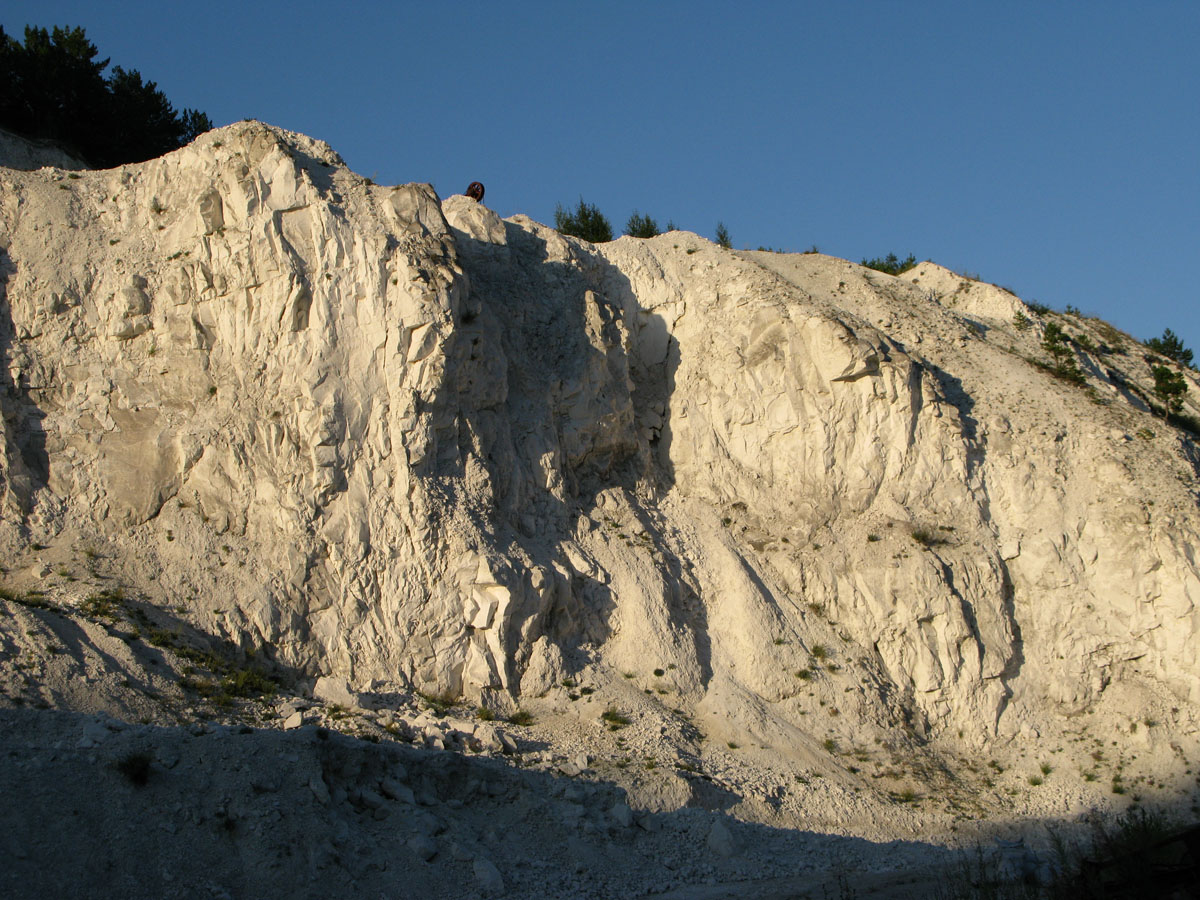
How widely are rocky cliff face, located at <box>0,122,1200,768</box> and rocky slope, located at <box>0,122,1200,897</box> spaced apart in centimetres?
7

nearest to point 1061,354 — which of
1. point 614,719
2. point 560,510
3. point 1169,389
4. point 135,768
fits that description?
point 1169,389

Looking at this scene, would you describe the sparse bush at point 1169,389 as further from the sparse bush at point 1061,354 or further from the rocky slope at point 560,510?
the rocky slope at point 560,510

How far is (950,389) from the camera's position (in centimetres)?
2633

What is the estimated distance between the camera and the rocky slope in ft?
62.2

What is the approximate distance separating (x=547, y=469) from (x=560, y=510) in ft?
3.03

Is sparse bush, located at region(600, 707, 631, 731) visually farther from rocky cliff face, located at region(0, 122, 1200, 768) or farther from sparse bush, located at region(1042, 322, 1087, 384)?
sparse bush, located at region(1042, 322, 1087, 384)

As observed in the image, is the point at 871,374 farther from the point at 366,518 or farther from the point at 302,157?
the point at 302,157

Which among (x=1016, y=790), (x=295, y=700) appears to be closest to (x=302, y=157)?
(x=295, y=700)

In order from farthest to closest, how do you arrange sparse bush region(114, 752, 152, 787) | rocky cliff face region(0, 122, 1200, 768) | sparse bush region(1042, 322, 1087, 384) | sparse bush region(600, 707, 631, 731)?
sparse bush region(1042, 322, 1087, 384) → rocky cliff face region(0, 122, 1200, 768) → sparse bush region(600, 707, 631, 731) → sparse bush region(114, 752, 152, 787)

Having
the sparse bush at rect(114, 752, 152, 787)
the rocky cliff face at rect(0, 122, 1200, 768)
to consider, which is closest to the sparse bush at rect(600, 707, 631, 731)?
the rocky cliff face at rect(0, 122, 1200, 768)

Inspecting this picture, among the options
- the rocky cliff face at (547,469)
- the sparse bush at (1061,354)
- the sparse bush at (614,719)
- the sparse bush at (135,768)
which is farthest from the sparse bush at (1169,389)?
the sparse bush at (135,768)

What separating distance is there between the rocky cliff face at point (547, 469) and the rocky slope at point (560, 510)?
0.23ft

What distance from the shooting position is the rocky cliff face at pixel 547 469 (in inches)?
776

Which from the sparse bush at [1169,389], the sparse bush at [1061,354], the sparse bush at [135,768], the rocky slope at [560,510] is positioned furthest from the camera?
the sparse bush at [1169,389]
